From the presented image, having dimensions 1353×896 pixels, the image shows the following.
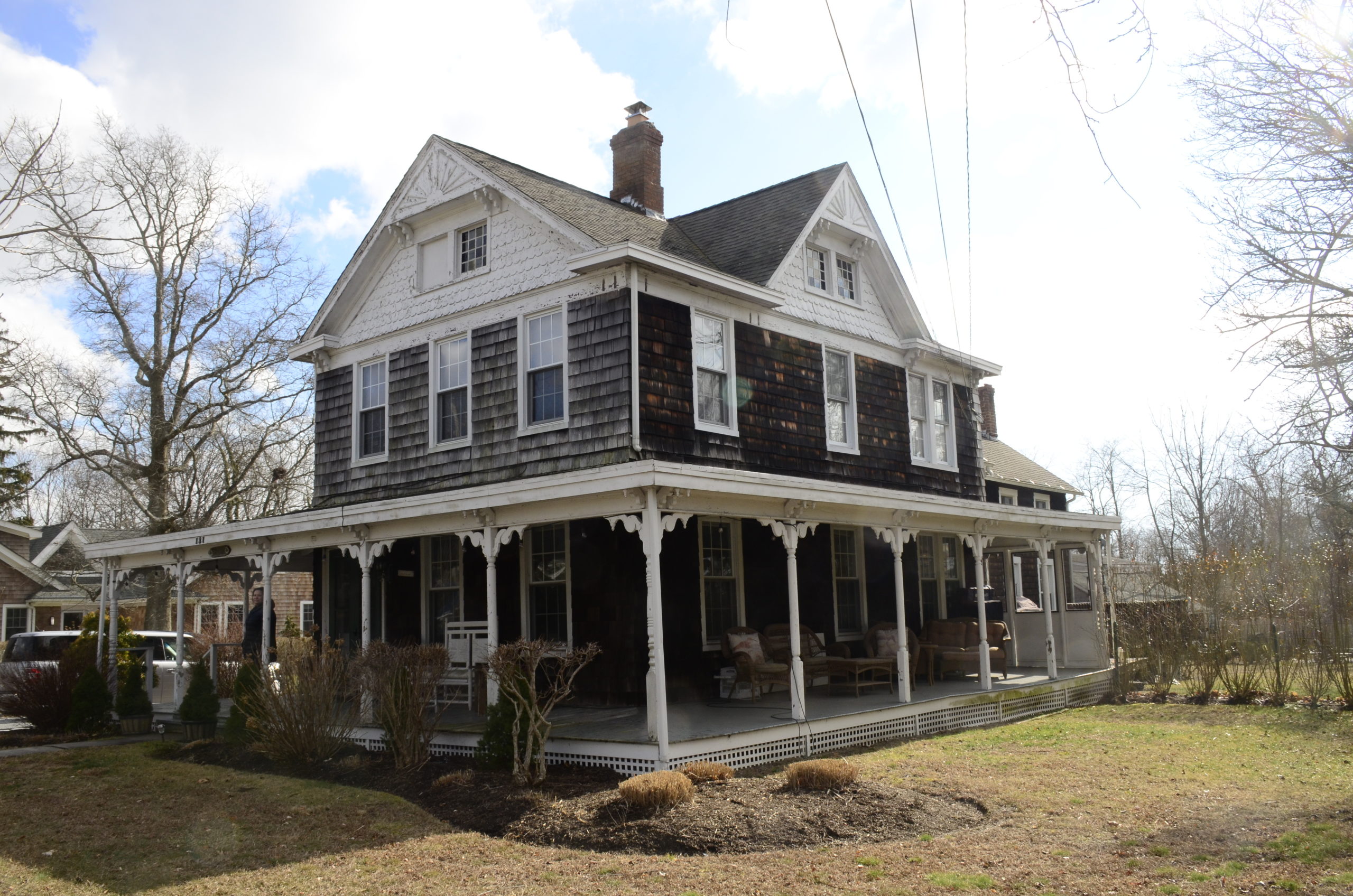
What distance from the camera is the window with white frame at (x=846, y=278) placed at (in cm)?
1620

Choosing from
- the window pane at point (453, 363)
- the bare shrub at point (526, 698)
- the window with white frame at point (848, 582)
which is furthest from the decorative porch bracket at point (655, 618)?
the window with white frame at point (848, 582)

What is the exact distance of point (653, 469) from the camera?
9.17 meters

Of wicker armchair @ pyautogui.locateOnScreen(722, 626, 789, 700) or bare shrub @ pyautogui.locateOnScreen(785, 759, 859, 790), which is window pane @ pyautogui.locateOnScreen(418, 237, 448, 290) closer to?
wicker armchair @ pyautogui.locateOnScreen(722, 626, 789, 700)

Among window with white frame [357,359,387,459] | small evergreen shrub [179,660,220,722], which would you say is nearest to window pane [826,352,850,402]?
window with white frame [357,359,387,459]

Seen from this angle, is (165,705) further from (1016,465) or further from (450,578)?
(1016,465)

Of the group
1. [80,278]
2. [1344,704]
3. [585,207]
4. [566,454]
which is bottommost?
[1344,704]

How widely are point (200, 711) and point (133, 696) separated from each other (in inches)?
89.1

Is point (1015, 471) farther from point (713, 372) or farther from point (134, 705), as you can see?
point (134, 705)

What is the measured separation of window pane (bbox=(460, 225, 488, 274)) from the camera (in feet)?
48.4

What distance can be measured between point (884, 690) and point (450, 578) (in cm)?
658

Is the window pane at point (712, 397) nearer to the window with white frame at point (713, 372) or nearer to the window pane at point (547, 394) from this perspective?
the window with white frame at point (713, 372)

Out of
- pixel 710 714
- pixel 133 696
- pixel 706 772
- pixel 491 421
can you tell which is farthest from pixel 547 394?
pixel 133 696

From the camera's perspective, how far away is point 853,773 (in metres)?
8.50

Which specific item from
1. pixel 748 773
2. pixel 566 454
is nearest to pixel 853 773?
pixel 748 773
